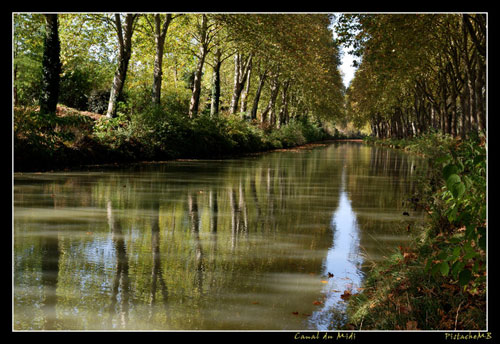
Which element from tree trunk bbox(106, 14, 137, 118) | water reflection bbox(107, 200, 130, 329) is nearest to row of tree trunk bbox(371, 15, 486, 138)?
tree trunk bbox(106, 14, 137, 118)

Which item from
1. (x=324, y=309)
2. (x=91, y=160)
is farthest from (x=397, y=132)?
(x=324, y=309)

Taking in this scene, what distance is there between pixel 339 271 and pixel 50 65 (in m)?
19.3

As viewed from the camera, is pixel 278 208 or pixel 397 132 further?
pixel 397 132

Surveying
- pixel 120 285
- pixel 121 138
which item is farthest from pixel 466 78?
pixel 120 285

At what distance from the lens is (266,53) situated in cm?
3766

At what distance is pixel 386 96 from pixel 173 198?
158 feet

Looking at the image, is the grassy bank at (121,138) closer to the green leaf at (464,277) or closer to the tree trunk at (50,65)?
the tree trunk at (50,65)

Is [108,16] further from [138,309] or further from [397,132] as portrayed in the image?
[397,132]

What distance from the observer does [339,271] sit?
6.71 metres

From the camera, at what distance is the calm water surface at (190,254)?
16.2 feet

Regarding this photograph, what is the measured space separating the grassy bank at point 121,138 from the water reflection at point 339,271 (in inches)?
458

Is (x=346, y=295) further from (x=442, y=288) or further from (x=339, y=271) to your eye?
(x=339, y=271)

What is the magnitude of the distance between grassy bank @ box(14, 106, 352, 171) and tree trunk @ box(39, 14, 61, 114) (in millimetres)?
882
